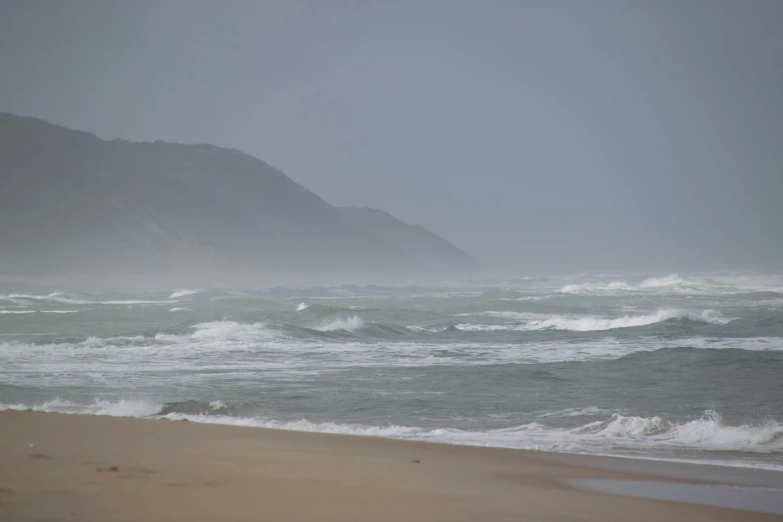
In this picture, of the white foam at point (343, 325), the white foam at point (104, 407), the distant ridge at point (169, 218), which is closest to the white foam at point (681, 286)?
the white foam at point (343, 325)

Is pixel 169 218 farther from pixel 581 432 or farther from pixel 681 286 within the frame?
pixel 581 432

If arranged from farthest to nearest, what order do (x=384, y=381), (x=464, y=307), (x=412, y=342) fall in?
1. (x=464, y=307)
2. (x=412, y=342)
3. (x=384, y=381)

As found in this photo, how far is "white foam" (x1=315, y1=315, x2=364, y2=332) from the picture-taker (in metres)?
25.4

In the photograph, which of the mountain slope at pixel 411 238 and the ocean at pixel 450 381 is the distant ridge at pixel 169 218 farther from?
the ocean at pixel 450 381

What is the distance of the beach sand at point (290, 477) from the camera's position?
4.71 metres

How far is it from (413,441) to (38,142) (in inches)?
4404

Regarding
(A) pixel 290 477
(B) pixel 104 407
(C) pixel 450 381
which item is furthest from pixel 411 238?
(A) pixel 290 477

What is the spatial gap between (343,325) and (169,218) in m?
82.9

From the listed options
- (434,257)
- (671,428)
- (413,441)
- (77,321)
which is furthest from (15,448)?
(434,257)

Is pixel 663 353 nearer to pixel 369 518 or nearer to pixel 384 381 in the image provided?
pixel 384 381

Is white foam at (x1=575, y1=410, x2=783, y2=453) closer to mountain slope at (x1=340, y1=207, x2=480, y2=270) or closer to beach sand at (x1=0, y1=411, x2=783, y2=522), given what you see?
beach sand at (x1=0, y1=411, x2=783, y2=522)

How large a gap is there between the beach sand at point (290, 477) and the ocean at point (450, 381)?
1154mm

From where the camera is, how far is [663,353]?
17.3 m

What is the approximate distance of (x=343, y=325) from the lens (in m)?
26.9
